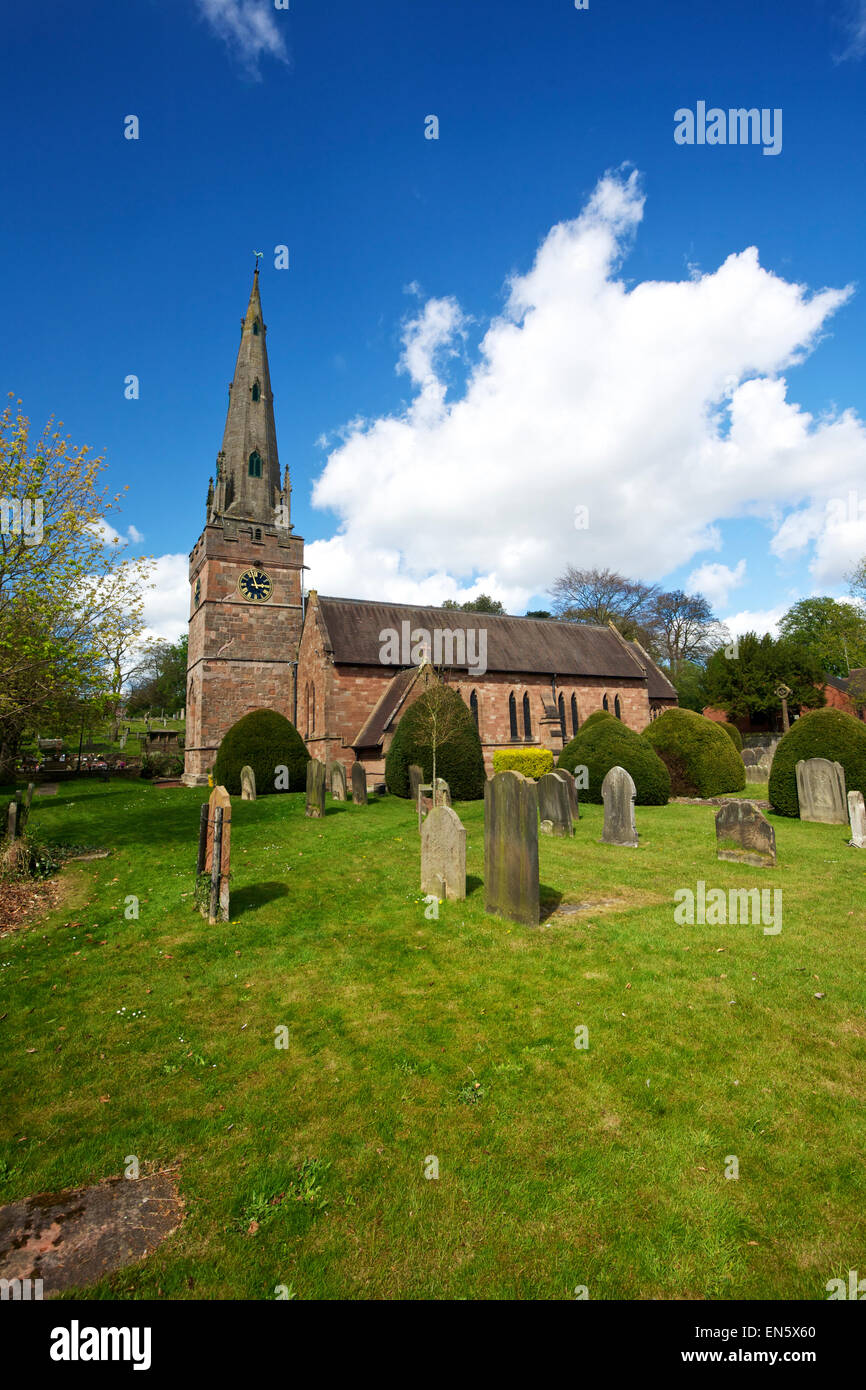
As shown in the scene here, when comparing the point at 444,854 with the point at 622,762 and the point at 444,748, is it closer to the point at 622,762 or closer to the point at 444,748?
the point at 622,762

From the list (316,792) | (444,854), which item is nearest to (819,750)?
(444,854)

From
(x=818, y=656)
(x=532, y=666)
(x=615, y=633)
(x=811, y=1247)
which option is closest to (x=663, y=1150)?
(x=811, y=1247)

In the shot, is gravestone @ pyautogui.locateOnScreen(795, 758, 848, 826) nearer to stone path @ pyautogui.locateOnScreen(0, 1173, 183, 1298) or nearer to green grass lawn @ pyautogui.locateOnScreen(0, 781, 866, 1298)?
green grass lawn @ pyautogui.locateOnScreen(0, 781, 866, 1298)

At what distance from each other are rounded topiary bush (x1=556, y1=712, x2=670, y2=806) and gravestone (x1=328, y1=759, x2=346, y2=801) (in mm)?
7739

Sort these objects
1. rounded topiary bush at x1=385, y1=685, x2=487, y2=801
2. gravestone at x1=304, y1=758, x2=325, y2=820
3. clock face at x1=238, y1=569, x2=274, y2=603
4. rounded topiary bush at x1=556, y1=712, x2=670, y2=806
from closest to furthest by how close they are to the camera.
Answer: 1. gravestone at x1=304, y1=758, x2=325, y2=820
2. rounded topiary bush at x1=556, y1=712, x2=670, y2=806
3. rounded topiary bush at x1=385, y1=685, x2=487, y2=801
4. clock face at x1=238, y1=569, x2=274, y2=603

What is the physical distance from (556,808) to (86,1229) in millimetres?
12001

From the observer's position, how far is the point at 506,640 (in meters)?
32.3

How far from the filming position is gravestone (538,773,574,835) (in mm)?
13875

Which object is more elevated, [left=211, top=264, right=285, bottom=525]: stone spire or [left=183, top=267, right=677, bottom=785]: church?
[left=211, top=264, right=285, bottom=525]: stone spire

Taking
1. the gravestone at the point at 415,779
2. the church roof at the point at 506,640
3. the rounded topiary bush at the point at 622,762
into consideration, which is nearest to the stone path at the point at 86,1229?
the gravestone at the point at 415,779

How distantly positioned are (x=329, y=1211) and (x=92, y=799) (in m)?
20.5

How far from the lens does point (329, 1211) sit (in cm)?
306

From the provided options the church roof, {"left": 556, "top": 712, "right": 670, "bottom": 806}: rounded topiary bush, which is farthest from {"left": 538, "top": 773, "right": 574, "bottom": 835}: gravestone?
the church roof

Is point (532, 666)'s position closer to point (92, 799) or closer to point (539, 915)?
point (92, 799)
